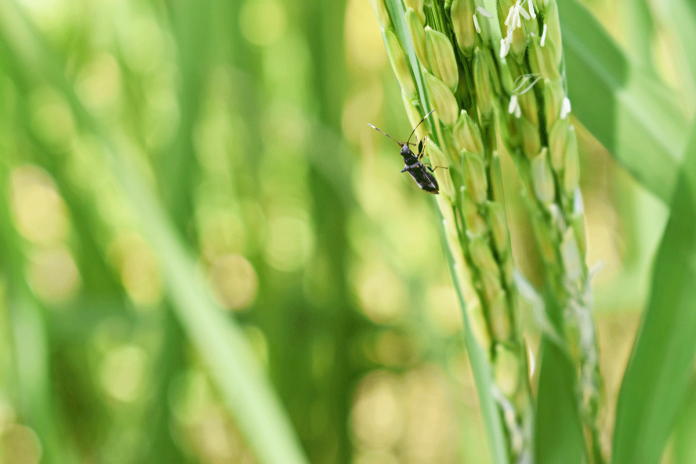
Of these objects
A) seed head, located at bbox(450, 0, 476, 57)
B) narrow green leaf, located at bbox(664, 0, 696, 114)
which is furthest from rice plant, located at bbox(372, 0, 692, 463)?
narrow green leaf, located at bbox(664, 0, 696, 114)

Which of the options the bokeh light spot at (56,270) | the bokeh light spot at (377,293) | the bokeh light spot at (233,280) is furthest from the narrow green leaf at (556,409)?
the bokeh light spot at (56,270)

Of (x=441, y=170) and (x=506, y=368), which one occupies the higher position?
(x=441, y=170)

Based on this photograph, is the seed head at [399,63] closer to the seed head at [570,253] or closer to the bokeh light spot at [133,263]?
the seed head at [570,253]

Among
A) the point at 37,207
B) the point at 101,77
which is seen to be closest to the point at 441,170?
the point at 101,77

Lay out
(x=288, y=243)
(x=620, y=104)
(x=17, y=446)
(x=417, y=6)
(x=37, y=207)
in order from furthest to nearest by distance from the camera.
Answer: (x=37, y=207) < (x=288, y=243) < (x=17, y=446) < (x=620, y=104) < (x=417, y=6)

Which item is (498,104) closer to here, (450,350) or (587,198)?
(450,350)

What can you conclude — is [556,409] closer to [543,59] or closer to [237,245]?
[543,59]
